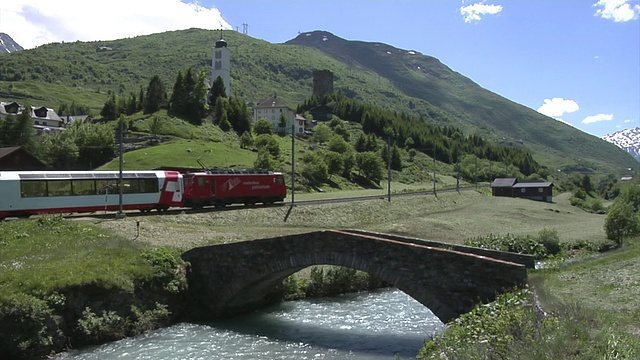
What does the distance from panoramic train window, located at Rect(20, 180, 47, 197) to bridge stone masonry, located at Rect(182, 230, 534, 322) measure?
12197 mm

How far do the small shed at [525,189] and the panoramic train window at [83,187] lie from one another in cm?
8213

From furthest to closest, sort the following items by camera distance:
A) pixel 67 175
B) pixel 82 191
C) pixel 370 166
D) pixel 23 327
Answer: pixel 370 166, pixel 82 191, pixel 67 175, pixel 23 327

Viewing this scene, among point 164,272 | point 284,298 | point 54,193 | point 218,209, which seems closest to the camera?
point 164,272

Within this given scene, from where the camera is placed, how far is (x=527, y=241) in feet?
133

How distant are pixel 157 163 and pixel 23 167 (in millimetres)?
19312

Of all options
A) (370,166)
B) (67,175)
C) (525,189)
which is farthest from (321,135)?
(67,175)

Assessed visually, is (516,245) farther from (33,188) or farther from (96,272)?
(33,188)

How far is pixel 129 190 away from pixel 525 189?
80.5m

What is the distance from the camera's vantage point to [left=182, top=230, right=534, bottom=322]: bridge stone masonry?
18.1 meters

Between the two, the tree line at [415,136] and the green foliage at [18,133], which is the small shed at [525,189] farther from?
the green foliage at [18,133]

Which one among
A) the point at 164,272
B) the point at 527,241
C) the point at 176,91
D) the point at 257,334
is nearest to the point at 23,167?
the point at 164,272

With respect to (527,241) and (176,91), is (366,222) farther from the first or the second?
(176,91)

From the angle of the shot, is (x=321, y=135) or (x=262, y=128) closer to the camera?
(x=262, y=128)

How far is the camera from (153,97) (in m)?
111
